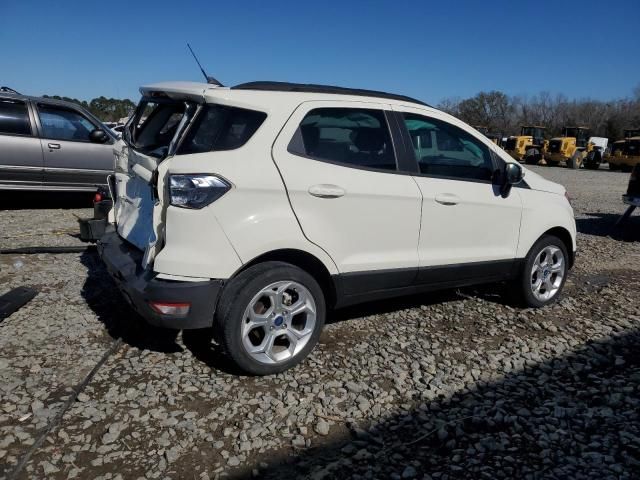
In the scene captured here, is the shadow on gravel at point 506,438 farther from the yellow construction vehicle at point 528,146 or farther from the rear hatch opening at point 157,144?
the yellow construction vehicle at point 528,146

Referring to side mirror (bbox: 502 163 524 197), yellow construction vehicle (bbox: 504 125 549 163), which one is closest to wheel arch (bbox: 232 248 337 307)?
side mirror (bbox: 502 163 524 197)

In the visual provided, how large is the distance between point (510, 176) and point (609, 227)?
6658 mm

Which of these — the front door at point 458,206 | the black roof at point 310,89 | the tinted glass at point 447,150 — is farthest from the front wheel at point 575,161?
the black roof at point 310,89

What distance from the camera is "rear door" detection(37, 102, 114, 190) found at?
821cm

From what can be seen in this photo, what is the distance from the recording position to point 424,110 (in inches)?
158

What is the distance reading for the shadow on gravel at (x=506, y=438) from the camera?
99.7 inches

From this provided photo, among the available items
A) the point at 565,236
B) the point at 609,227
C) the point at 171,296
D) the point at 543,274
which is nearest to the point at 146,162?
the point at 171,296

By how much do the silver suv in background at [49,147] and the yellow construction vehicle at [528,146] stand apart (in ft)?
94.5

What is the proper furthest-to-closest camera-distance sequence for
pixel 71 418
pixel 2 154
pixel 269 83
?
pixel 2 154, pixel 269 83, pixel 71 418

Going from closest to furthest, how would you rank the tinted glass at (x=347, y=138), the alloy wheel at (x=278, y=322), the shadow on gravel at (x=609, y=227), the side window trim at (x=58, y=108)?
1. the alloy wheel at (x=278, y=322)
2. the tinted glass at (x=347, y=138)
3. the side window trim at (x=58, y=108)
4. the shadow on gravel at (x=609, y=227)

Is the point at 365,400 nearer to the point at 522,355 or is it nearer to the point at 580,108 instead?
the point at 522,355

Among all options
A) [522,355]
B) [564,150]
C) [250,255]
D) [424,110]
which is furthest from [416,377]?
[564,150]

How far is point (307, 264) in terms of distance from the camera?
11.3 feet

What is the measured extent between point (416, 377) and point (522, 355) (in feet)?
3.19
